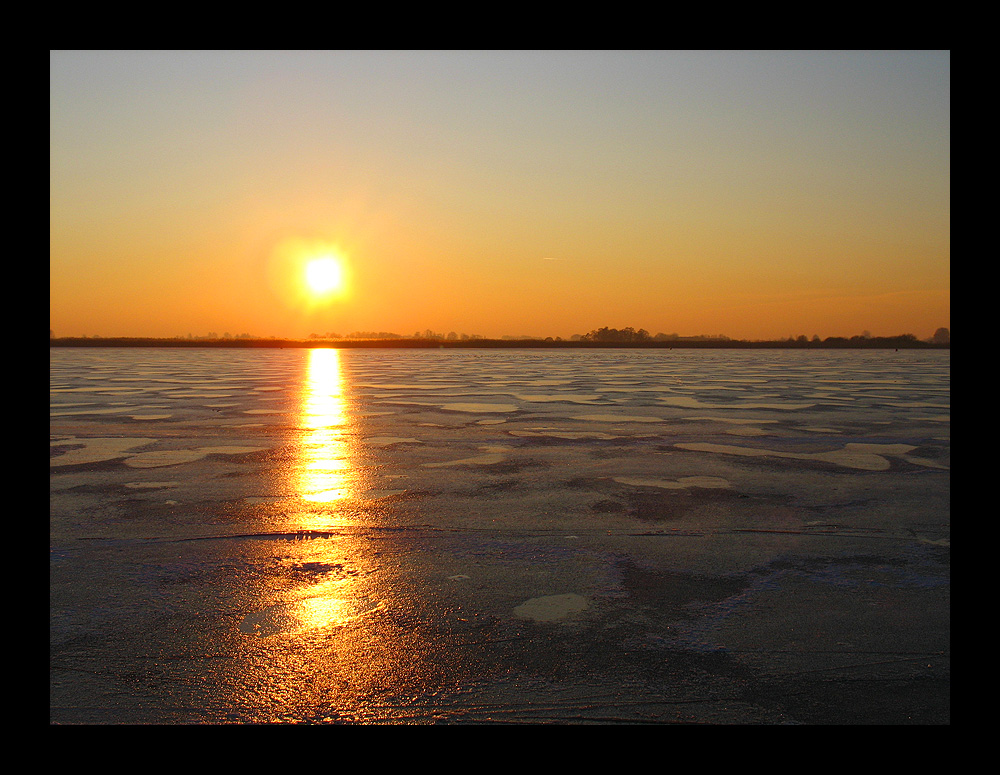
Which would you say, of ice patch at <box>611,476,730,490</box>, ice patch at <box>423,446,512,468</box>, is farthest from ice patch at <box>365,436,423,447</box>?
ice patch at <box>611,476,730,490</box>

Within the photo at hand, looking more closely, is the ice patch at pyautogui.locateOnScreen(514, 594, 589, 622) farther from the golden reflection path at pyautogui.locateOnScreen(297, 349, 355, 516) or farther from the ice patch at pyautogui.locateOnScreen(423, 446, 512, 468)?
the ice patch at pyautogui.locateOnScreen(423, 446, 512, 468)

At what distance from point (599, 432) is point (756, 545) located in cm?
597

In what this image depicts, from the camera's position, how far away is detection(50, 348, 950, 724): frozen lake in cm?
264

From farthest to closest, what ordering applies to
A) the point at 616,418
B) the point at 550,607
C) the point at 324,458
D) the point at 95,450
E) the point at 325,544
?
→ the point at 616,418 < the point at 95,450 < the point at 324,458 < the point at 325,544 < the point at 550,607

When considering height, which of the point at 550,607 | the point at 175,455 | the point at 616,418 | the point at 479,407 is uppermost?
the point at 479,407

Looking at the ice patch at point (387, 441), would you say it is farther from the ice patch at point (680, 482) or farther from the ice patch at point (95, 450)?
the ice patch at point (680, 482)

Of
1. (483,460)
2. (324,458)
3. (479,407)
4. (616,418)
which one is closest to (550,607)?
(483,460)

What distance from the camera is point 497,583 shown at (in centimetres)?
388

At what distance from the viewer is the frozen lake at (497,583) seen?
8.67 feet

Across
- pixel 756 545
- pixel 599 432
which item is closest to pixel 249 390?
pixel 599 432

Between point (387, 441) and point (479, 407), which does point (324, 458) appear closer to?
point (387, 441)
